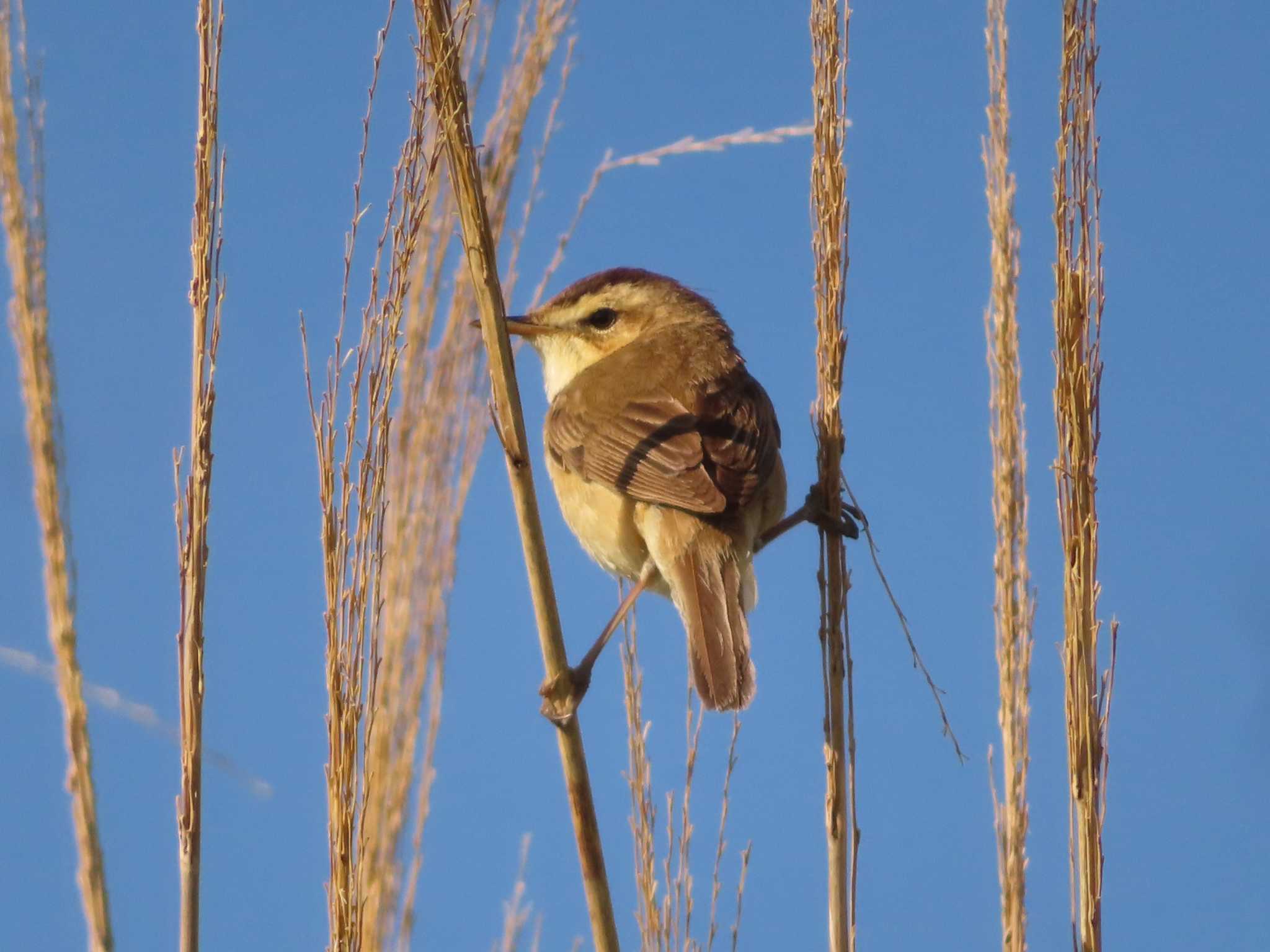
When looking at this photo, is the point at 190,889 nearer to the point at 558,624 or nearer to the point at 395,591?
the point at 558,624

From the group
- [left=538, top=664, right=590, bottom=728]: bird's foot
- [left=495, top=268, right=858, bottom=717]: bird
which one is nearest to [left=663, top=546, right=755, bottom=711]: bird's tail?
[left=495, top=268, right=858, bottom=717]: bird

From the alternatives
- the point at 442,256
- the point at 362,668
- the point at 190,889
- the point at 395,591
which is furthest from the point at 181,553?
the point at 442,256

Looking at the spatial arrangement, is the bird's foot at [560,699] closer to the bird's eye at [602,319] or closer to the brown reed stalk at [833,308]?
the brown reed stalk at [833,308]

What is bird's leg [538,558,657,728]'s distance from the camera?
Result: 6.35 ft

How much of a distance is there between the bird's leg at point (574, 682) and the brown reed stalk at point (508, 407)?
0.01 m

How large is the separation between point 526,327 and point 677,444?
40.3 inches

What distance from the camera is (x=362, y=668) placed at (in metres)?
1.64

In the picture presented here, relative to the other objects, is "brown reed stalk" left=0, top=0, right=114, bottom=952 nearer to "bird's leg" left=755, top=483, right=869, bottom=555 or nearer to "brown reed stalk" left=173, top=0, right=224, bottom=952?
"brown reed stalk" left=173, top=0, right=224, bottom=952

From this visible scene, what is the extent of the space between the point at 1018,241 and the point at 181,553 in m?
1.63

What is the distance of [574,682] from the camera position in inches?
81.0

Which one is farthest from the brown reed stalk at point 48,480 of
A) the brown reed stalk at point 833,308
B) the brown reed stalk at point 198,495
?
the brown reed stalk at point 833,308

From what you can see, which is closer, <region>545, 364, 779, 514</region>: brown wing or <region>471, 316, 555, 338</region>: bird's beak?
<region>545, 364, 779, 514</region>: brown wing

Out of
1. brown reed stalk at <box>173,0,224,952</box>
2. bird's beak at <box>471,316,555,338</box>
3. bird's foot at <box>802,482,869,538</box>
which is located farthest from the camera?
bird's beak at <box>471,316,555,338</box>

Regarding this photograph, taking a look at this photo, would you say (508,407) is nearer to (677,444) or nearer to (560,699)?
(560,699)
